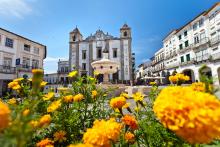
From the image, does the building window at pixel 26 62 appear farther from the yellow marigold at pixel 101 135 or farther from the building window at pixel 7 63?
the yellow marigold at pixel 101 135

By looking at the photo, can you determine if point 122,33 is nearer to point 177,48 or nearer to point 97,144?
point 177,48

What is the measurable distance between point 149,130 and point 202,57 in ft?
97.6

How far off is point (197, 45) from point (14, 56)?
29892 millimetres

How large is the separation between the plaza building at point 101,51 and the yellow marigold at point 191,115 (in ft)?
109

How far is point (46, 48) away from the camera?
113 feet

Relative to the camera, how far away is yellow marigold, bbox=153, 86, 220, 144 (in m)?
0.60

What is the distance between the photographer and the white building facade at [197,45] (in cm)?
2414

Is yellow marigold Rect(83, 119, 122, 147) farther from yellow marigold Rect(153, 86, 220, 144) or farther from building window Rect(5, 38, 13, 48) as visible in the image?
building window Rect(5, 38, 13, 48)

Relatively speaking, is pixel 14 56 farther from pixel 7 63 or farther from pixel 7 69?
pixel 7 69

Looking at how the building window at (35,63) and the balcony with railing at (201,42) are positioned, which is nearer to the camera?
the balcony with railing at (201,42)

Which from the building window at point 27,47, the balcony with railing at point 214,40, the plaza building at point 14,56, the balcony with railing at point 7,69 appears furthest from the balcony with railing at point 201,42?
the balcony with railing at point 7,69

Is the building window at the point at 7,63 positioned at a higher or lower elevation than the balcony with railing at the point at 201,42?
lower

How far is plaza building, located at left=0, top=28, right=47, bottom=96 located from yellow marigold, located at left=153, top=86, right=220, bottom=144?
24037 millimetres

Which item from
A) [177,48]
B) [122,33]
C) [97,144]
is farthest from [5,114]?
[177,48]
